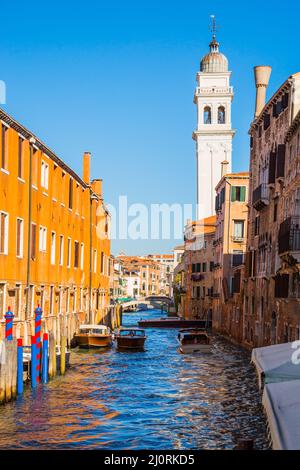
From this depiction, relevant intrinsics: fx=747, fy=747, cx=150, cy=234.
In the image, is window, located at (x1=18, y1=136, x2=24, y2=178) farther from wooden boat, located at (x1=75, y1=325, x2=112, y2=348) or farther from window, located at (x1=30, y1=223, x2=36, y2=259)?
wooden boat, located at (x1=75, y1=325, x2=112, y2=348)

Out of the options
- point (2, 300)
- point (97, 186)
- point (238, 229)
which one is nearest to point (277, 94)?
point (2, 300)

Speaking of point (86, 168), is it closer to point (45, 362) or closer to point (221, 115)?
point (45, 362)

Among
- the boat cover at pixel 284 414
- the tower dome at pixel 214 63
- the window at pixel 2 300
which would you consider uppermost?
the tower dome at pixel 214 63

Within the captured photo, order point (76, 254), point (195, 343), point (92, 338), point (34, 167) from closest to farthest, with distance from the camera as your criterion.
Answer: point (34, 167) < point (92, 338) < point (195, 343) < point (76, 254)

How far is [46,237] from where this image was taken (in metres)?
30.4

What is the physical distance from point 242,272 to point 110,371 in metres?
13.9

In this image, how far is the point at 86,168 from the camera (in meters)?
43.4

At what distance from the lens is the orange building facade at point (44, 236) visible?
24.7 metres

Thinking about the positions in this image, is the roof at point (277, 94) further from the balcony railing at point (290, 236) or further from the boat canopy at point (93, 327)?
the boat canopy at point (93, 327)

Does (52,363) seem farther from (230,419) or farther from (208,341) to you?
(208,341)

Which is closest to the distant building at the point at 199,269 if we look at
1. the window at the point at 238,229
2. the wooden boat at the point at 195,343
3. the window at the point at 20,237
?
the window at the point at 238,229

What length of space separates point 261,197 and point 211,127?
5664 cm

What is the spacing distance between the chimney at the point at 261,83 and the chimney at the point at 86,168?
10994 millimetres
